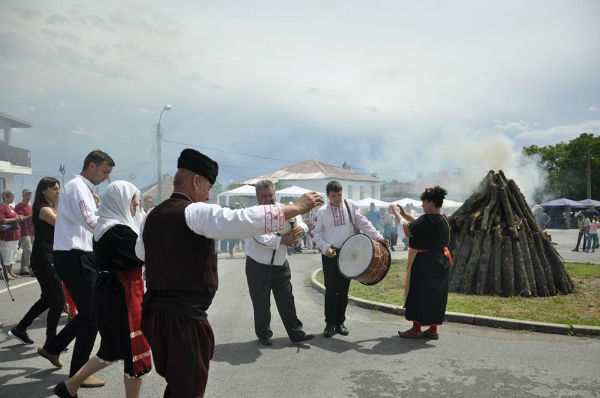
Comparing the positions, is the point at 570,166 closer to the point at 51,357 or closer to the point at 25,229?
the point at 25,229

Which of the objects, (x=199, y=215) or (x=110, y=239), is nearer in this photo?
(x=199, y=215)

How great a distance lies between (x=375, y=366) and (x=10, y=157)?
34144 mm

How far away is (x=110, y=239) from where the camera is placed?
3.22 metres

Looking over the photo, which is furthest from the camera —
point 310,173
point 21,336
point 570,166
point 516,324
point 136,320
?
point 570,166

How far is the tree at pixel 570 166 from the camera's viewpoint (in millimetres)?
55750

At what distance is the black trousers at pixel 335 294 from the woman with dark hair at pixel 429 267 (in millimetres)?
830

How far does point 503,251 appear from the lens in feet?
29.1

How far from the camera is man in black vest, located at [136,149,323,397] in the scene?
2.44m

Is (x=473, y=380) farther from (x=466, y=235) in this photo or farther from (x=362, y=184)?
(x=362, y=184)

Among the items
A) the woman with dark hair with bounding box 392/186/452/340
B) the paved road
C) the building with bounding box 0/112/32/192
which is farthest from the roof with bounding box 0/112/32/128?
the woman with dark hair with bounding box 392/186/452/340

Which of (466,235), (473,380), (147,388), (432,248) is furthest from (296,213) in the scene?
(466,235)

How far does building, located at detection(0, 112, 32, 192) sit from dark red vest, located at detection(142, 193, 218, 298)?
33.0 metres

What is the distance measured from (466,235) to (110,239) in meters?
7.79

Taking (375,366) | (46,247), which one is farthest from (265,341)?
(46,247)
